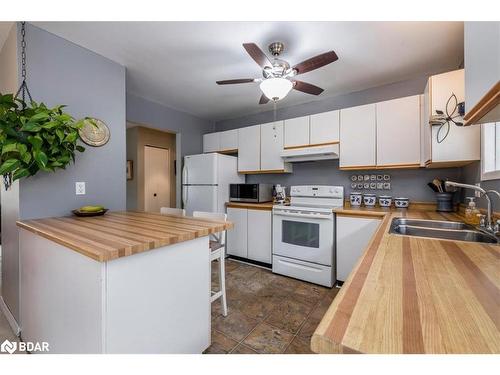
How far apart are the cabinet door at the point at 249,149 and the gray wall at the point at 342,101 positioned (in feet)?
1.50

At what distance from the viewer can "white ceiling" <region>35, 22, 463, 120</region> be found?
1.75 meters

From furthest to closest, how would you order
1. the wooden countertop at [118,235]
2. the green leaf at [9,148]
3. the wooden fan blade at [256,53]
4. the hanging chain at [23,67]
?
the hanging chain at [23,67] → the wooden fan blade at [256,53] → the green leaf at [9,148] → the wooden countertop at [118,235]

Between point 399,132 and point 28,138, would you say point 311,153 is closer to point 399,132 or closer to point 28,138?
point 399,132

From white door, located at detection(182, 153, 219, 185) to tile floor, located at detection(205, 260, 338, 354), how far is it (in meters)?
1.34

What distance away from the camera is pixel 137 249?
98 centimetres

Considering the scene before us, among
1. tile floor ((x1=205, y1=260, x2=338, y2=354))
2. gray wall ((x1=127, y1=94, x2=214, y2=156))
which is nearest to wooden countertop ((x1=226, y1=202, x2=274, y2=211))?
tile floor ((x1=205, y1=260, x2=338, y2=354))

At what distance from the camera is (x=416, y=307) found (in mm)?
558

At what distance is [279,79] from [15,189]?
2.19 m

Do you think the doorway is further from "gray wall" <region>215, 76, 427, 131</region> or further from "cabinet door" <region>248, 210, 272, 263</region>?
"cabinet door" <region>248, 210, 272, 263</region>

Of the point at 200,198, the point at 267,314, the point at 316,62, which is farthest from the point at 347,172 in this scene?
the point at 200,198

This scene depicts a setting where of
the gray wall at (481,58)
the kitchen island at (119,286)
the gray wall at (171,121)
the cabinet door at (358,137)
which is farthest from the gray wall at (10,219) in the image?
the cabinet door at (358,137)

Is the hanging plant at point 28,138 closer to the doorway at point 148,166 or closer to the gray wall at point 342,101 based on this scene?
the gray wall at point 342,101

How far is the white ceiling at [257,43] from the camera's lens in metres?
1.75

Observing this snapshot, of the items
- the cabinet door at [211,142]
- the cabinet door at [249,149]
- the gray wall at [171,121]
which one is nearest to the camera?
the gray wall at [171,121]
